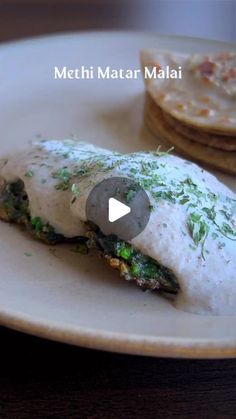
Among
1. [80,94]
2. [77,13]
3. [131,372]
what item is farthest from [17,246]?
[77,13]

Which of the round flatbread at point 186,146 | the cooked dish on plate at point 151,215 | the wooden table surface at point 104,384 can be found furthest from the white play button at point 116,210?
the round flatbread at point 186,146

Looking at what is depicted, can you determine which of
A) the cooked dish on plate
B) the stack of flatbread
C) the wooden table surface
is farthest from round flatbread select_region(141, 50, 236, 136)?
the wooden table surface

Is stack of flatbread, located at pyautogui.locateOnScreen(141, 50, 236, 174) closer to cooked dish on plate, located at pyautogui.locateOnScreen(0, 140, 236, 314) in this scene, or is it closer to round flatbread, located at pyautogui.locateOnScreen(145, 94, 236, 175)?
round flatbread, located at pyautogui.locateOnScreen(145, 94, 236, 175)

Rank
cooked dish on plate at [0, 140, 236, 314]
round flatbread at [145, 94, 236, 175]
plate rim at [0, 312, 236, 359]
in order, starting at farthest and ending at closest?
round flatbread at [145, 94, 236, 175] < cooked dish on plate at [0, 140, 236, 314] < plate rim at [0, 312, 236, 359]

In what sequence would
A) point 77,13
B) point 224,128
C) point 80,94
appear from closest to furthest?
1. point 224,128
2. point 80,94
3. point 77,13

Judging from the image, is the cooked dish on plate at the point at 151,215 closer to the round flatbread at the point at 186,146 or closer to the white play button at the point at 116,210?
the white play button at the point at 116,210

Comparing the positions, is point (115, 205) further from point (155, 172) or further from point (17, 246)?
point (17, 246)

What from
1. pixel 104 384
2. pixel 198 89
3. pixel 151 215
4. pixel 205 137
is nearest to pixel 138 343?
pixel 104 384

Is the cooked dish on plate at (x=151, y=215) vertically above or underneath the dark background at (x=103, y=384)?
above
